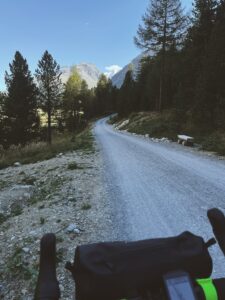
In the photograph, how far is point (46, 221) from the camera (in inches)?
213

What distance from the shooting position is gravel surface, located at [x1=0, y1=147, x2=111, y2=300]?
372cm

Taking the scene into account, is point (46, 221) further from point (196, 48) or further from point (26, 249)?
point (196, 48)

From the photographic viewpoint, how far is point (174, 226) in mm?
4949

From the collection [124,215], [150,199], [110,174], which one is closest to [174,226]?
[124,215]

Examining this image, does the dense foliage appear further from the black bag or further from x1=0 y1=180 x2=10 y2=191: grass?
the black bag

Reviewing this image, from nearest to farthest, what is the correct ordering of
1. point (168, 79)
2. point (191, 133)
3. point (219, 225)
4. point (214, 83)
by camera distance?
point (219, 225) → point (214, 83) → point (191, 133) → point (168, 79)

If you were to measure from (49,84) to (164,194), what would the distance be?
28.3 metres

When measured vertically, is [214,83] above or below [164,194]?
above

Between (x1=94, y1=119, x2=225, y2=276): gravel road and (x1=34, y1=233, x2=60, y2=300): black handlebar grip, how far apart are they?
98.9 inches

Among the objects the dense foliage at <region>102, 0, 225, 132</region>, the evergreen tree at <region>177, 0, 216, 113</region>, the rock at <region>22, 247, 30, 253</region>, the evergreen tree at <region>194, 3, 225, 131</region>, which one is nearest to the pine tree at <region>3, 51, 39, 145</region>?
the dense foliage at <region>102, 0, 225, 132</region>

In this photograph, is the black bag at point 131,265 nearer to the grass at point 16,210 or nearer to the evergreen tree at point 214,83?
the grass at point 16,210

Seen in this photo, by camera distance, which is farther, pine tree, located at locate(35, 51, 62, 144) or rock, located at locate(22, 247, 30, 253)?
pine tree, located at locate(35, 51, 62, 144)

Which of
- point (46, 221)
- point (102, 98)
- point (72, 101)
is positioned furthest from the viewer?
point (102, 98)

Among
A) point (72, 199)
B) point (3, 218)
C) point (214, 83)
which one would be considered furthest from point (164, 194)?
point (214, 83)
